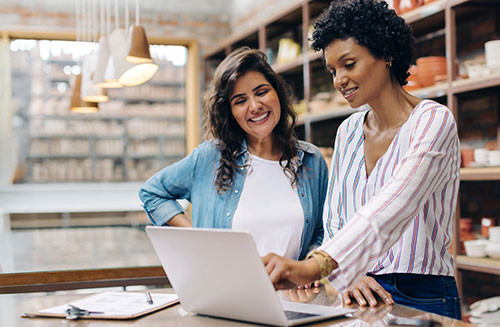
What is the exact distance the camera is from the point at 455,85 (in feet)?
9.93

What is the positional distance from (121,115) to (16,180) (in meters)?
1.58

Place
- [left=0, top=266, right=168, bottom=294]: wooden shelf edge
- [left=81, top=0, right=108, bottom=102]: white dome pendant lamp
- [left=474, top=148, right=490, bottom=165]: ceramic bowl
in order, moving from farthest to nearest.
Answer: [left=81, top=0, right=108, bottom=102]: white dome pendant lamp, [left=474, top=148, right=490, bottom=165]: ceramic bowl, [left=0, top=266, right=168, bottom=294]: wooden shelf edge

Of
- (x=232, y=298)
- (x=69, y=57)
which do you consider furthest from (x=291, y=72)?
(x=232, y=298)

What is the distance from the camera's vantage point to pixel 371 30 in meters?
1.44

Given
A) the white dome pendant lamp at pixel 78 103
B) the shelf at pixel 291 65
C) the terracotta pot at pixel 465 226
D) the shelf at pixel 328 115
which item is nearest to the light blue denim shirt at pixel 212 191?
the terracotta pot at pixel 465 226

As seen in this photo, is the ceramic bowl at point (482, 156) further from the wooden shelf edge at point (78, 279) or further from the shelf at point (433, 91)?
the wooden shelf edge at point (78, 279)

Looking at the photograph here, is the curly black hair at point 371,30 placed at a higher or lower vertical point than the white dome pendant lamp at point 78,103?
lower

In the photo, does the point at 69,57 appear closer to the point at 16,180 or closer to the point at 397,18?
the point at 16,180

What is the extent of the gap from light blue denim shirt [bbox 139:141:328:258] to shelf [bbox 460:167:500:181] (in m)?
1.18

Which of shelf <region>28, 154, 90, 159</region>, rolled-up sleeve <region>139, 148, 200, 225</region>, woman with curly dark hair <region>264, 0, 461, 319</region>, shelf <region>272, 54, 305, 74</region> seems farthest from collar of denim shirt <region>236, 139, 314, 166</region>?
shelf <region>28, 154, 90, 159</region>

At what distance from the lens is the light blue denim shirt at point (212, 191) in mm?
1968

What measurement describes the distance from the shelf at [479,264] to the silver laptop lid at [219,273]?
198 cm

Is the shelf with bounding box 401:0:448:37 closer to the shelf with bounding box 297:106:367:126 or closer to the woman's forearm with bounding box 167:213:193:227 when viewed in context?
the shelf with bounding box 297:106:367:126

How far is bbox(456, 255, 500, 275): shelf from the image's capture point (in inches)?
110
